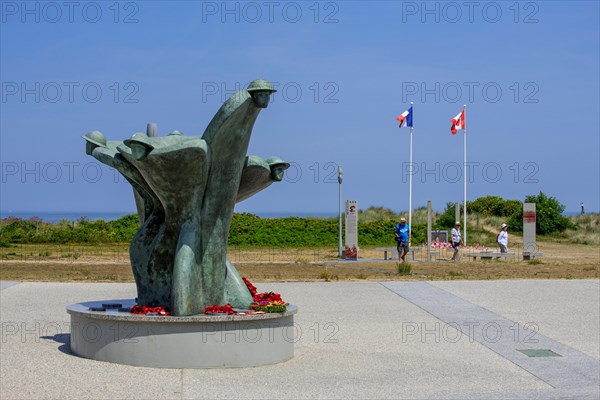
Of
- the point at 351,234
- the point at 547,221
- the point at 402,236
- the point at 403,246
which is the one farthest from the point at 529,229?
the point at 547,221

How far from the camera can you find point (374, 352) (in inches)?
525


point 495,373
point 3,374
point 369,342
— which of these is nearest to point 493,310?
point 369,342

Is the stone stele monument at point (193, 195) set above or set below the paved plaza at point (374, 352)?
above

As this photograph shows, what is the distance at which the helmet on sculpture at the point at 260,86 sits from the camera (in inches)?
467

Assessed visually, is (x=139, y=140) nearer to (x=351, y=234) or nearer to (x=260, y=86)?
(x=260, y=86)

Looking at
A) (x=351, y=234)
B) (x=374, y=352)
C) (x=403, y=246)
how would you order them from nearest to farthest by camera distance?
(x=374, y=352), (x=403, y=246), (x=351, y=234)

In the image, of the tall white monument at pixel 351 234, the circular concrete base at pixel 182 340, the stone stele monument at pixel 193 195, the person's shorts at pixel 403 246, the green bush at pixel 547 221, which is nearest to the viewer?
the circular concrete base at pixel 182 340

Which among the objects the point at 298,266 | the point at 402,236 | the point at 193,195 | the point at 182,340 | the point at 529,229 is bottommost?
the point at 182,340

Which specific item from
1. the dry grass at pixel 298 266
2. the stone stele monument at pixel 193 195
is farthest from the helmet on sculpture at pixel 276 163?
the dry grass at pixel 298 266

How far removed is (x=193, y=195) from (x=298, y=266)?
17.6 meters

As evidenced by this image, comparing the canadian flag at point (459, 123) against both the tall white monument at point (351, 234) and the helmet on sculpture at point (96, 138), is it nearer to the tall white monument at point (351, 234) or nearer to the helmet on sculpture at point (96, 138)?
the tall white monument at point (351, 234)

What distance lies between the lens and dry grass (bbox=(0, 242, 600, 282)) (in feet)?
83.0

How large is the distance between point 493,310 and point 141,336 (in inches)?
330

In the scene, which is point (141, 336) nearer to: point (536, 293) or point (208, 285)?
point (208, 285)
